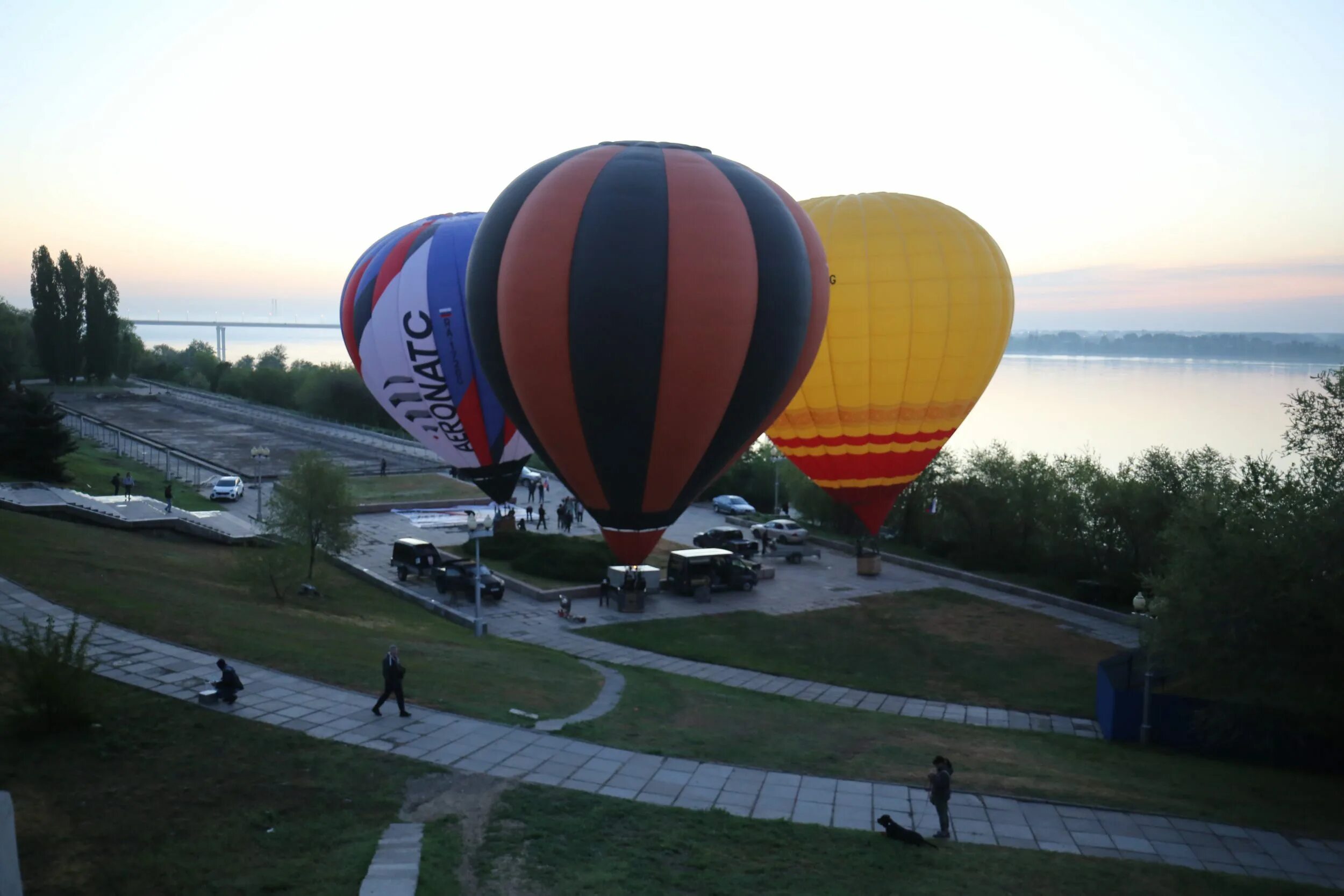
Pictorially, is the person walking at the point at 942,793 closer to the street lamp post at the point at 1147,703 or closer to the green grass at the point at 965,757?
the green grass at the point at 965,757

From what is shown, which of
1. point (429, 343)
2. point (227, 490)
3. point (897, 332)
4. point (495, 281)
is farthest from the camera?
point (227, 490)

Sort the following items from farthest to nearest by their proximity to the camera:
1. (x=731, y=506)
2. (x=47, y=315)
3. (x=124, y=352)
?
(x=124, y=352)
(x=47, y=315)
(x=731, y=506)

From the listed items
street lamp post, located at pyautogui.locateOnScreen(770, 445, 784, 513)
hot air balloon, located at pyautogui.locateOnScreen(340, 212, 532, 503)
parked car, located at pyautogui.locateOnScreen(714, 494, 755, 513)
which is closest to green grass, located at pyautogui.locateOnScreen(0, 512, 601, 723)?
hot air balloon, located at pyautogui.locateOnScreen(340, 212, 532, 503)

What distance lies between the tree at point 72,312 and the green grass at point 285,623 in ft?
208

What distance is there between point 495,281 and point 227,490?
89.0 ft

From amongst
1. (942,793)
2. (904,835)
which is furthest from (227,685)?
(942,793)

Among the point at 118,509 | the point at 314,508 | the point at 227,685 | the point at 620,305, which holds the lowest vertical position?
the point at 118,509

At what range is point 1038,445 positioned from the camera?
73.1 m

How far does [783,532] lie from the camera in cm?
3484

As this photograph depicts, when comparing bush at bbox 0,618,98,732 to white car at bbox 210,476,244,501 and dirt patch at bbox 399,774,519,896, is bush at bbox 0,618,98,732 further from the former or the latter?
white car at bbox 210,476,244,501

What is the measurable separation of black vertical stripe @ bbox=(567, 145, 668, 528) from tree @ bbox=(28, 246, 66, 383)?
77.5 meters

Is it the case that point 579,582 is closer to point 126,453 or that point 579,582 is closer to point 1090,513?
point 1090,513

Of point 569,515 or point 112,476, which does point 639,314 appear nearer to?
point 569,515

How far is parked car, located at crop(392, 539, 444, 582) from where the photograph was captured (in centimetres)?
2795
